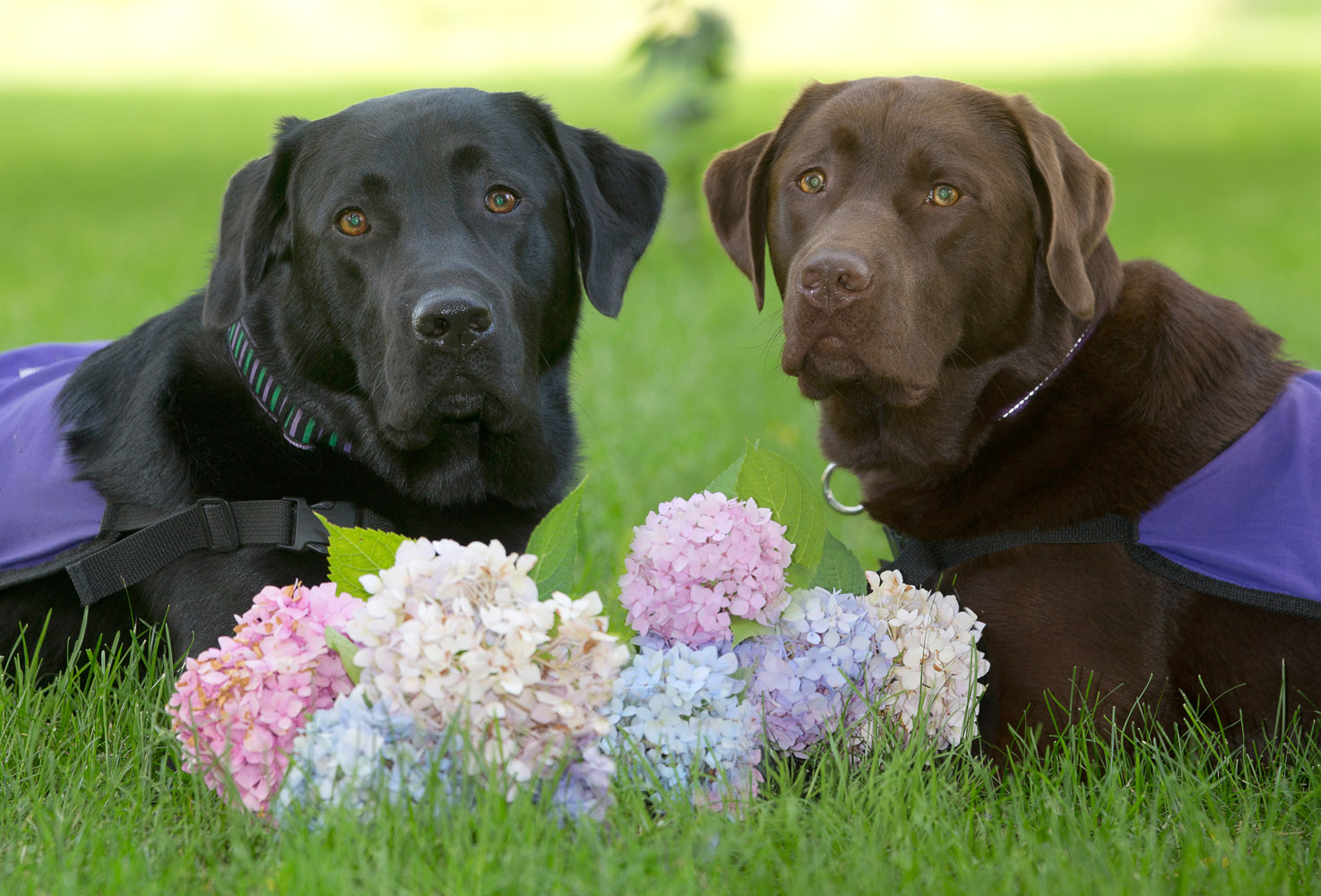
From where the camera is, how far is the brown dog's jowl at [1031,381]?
8.80ft

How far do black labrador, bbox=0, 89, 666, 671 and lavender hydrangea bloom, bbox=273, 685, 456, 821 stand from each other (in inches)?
24.5

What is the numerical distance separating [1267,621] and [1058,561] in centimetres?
48

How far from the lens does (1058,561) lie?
2691 millimetres

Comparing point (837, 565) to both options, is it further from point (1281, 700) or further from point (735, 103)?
point (735, 103)

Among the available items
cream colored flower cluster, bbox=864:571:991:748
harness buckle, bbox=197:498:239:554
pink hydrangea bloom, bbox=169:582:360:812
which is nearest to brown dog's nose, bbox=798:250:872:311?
cream colored flower cluster, bbox=864:571:991:748

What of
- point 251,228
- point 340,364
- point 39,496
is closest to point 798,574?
point 340,364

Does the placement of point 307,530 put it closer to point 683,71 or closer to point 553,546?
point 553,546

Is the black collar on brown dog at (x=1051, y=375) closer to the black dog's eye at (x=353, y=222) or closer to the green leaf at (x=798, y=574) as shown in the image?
the green leaf at (x=798, y=574)

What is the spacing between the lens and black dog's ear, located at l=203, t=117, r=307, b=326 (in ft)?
8.93

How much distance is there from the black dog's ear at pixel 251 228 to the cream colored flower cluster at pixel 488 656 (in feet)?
3.01

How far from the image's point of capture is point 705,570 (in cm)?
235

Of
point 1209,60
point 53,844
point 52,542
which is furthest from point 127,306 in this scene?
point 1209,60

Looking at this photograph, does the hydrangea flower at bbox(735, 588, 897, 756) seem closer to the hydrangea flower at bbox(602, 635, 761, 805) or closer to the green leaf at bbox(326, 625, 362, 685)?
the hydrangea flower at bbox(602, 635, 761, 805)

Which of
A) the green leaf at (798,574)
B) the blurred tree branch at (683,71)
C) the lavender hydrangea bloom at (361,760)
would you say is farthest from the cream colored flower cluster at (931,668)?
the blurred tree branch at (683,71)
